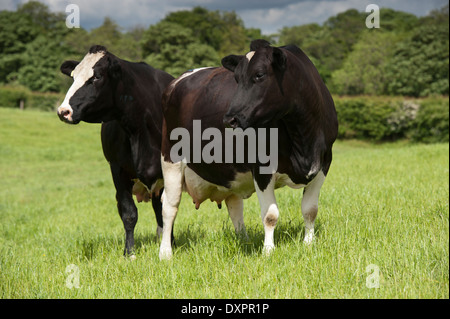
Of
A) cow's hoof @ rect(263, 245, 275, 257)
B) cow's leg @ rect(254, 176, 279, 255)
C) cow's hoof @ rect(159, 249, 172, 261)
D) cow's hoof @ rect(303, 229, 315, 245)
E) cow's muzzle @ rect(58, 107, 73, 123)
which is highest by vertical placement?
cow's muzzle @ rect(58, 107, 73, 123)

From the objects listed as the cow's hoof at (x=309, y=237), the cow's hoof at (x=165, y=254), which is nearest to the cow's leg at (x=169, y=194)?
the cow's hoof at (x=165, y=254)

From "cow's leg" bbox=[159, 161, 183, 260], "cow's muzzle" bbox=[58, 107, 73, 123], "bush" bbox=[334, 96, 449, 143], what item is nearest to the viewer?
"cow's muzzle" bbox=[58, 107, 73, 123]

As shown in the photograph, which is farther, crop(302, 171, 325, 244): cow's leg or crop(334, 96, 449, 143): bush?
crop(334, 96, 449, 143): bush

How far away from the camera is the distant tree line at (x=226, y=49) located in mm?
43875

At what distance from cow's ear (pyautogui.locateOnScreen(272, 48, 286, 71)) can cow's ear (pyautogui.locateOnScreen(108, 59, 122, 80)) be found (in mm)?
2153

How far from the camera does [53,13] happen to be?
79312mm

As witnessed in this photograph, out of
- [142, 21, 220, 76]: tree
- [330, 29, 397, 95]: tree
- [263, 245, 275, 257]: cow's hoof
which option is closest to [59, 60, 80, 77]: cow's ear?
[263, 245, 275, 257]: cow's hoof

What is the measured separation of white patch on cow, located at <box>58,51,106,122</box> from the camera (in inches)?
188

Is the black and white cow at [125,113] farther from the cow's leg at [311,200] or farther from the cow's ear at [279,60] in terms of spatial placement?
the cow's ear at [279,60]

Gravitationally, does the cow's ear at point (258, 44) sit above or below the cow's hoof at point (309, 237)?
above

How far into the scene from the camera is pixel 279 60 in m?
3.78

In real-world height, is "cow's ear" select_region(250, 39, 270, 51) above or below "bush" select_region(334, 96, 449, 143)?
above

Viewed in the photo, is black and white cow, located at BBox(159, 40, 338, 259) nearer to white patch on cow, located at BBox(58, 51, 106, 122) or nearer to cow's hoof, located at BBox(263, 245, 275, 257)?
cow's hoof, located at BBox(263, 245, 275, 257)
